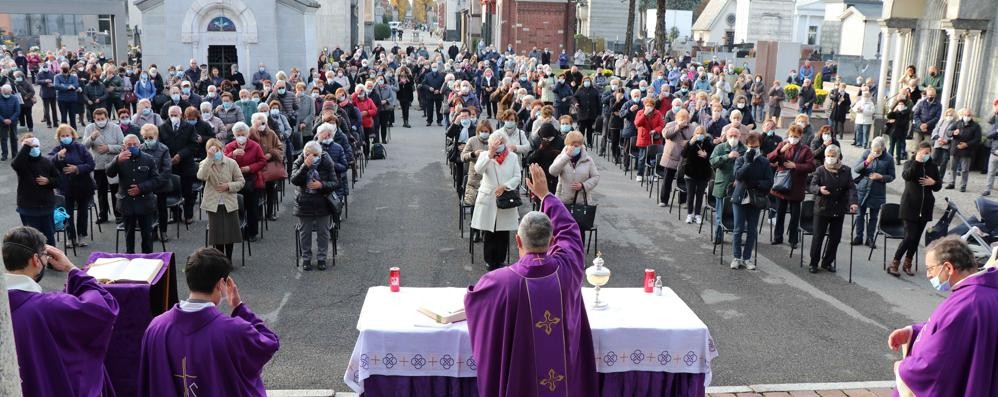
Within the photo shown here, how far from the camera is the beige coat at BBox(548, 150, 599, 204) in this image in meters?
11.7

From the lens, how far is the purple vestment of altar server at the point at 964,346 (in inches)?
195

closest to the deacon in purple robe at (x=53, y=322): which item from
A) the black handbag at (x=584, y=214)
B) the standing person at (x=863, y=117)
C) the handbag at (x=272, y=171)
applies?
the black handbag at (x=584, y=214)

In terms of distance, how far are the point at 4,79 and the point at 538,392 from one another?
21.2 metres

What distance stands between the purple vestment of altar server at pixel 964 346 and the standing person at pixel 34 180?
980 centimetres

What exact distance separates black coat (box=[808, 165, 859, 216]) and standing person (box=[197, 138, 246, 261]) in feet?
23.9

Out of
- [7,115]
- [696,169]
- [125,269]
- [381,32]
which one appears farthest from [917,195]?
[381,32]

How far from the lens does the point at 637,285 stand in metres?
11.1

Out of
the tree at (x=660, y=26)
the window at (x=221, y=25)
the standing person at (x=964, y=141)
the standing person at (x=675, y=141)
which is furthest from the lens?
the tree at (x=660, y=26)

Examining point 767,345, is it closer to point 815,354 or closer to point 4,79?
point 815,354

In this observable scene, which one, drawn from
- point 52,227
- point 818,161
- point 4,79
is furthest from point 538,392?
point 4,79

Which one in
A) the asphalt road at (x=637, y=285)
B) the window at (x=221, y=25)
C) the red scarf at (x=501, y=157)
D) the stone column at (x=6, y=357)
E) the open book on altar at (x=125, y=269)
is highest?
the window at (x=221, y=25)

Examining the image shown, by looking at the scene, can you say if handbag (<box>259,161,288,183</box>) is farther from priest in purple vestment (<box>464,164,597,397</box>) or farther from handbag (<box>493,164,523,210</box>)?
priest in purple vestment (<box>464,164,597,397</box>)

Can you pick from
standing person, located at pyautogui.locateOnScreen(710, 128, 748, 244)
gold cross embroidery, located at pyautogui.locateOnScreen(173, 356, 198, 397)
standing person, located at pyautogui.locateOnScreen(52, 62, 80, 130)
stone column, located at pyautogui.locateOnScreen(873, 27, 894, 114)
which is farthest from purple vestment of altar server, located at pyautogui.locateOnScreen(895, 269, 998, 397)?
standing person, located at pyautogui.locateOnScreen(52, 62, 80, 130)

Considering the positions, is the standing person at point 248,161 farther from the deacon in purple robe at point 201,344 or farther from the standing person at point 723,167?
the deacon in purple robe at point 201,344
